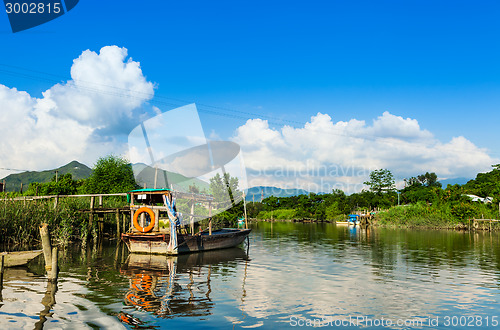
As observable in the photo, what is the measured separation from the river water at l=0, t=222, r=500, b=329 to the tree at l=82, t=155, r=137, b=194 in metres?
30.3

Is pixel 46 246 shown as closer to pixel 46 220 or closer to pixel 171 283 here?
pixel 171 283

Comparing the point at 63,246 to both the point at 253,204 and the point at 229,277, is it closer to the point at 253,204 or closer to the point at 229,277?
the point at 229,277

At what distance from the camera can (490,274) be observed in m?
20.0

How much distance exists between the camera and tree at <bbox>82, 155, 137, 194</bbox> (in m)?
53.8

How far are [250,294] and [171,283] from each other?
3755 millimetres

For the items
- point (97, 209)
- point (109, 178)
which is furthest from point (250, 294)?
point (109, 178)

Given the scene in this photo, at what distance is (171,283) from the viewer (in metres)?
16.7

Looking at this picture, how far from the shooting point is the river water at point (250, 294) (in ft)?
37.6

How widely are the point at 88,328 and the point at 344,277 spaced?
1232 centimetres

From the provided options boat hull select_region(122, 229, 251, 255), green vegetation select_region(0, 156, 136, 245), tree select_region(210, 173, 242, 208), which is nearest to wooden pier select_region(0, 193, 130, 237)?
green vegetation select_region(0, 156, 136, 245)

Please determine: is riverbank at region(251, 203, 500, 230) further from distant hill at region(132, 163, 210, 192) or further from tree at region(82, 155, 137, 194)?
tree at region(82, 155, 137, 194)

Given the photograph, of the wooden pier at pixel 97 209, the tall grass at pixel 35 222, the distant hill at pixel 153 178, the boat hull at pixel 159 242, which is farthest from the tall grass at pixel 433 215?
the tall grass at pixel 35 222

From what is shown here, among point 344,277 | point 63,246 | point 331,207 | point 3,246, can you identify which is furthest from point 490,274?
point 331,207

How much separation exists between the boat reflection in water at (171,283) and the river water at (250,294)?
0.04m
